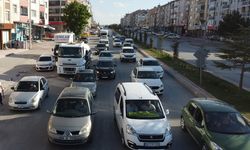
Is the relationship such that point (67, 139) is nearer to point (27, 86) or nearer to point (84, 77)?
point (27, 86)

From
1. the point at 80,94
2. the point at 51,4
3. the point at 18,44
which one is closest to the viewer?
the point at 80,94

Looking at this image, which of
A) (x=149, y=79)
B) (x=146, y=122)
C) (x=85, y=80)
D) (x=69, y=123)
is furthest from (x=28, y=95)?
(x=149, y=79)

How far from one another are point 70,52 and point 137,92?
1492cm

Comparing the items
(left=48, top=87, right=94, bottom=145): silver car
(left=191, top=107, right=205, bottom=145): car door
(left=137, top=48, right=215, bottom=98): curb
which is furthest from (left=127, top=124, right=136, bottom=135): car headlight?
(left=137, top=48, right=215, bottom=98): curb

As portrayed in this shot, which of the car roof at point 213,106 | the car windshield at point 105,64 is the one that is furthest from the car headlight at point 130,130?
the car windshield at point 105,64

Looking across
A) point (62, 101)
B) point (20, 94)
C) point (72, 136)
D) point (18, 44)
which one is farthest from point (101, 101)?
point (18, 44)

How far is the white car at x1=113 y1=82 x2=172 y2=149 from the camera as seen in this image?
1172cm

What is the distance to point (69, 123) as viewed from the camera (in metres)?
12.5

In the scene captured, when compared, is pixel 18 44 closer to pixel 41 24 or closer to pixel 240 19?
pixel 41 24

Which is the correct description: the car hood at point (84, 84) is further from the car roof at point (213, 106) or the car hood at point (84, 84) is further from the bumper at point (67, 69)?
the car roof at point (213, 106)

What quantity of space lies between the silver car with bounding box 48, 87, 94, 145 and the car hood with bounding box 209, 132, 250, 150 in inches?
176

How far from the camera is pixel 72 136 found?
1207 centimetres

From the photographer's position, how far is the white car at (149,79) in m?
21.5

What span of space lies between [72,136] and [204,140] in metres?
4.55
